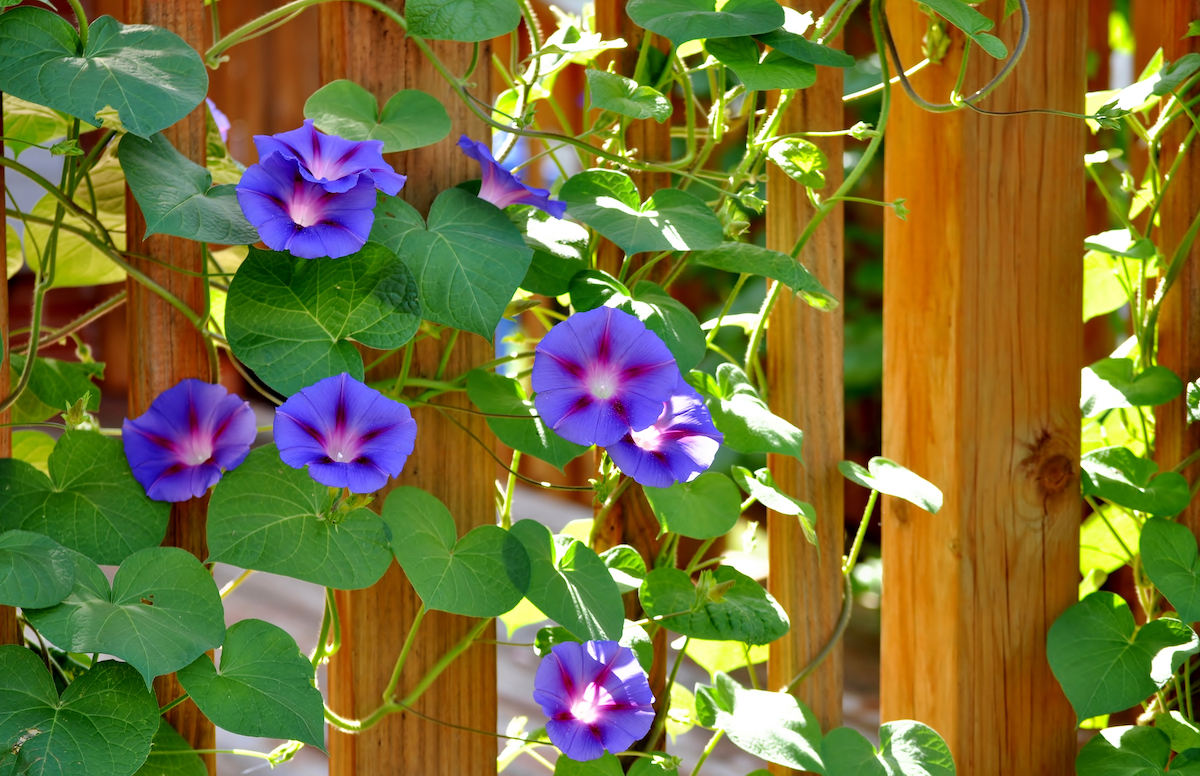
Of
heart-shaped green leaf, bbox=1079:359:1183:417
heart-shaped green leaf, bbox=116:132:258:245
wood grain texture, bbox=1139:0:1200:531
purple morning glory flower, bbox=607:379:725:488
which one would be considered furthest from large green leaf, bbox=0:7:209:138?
wood grain texture, bbox=1139:0:1200:531

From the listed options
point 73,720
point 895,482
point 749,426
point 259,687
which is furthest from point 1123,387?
point 73,720

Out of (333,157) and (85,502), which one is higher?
(333,157)

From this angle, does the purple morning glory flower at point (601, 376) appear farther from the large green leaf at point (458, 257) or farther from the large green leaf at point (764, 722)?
the large green leaf at point (764, 722)

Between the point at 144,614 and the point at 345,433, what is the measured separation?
18 cm

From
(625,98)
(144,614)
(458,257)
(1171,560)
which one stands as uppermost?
(625,98)

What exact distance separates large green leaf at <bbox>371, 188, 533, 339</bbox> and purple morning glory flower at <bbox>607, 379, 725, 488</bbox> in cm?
14

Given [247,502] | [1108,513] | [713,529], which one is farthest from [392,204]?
[1108,513]

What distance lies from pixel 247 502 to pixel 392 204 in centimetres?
26

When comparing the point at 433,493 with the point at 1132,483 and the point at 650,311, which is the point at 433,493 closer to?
the point at 650,311

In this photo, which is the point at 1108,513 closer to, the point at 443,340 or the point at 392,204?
→ the point at 443,340

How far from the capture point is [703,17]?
2.83 ft

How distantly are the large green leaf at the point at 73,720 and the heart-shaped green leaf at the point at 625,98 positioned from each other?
551mm

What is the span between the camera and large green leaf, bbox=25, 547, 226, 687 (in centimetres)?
68

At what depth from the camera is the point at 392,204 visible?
847mm
